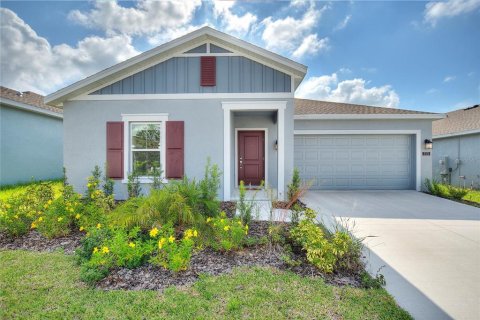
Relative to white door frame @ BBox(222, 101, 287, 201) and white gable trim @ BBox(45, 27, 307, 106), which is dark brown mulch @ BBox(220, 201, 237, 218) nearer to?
white door frame @ BBox(222, 101, 287, 201)

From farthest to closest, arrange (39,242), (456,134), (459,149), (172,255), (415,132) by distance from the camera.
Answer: (459,149)
(456,134)
(415,132)
(39,242)
(172,255)

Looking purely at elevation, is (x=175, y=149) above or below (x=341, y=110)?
below

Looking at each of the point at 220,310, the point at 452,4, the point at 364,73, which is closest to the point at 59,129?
the point at 220,310

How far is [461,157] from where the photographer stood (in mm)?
10758

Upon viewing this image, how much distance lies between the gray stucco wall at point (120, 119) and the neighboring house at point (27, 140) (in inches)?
195

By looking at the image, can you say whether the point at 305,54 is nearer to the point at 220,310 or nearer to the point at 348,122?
the point at 348,122

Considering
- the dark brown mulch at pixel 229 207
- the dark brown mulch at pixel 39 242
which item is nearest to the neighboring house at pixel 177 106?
the dark brown mulch at pixel 229 207

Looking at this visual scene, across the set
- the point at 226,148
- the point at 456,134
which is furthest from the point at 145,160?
the point at 456,134

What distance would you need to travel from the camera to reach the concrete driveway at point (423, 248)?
2305 mm

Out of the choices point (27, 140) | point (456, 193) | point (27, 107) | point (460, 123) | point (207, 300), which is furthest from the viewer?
point (460, 123)

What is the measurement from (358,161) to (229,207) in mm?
→ 5918

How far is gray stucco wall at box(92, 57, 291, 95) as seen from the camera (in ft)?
20.6

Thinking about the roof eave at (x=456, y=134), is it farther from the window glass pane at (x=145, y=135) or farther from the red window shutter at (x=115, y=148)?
the red window shutter at (x=115, y=148)

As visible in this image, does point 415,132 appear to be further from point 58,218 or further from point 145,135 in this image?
point 58,218
